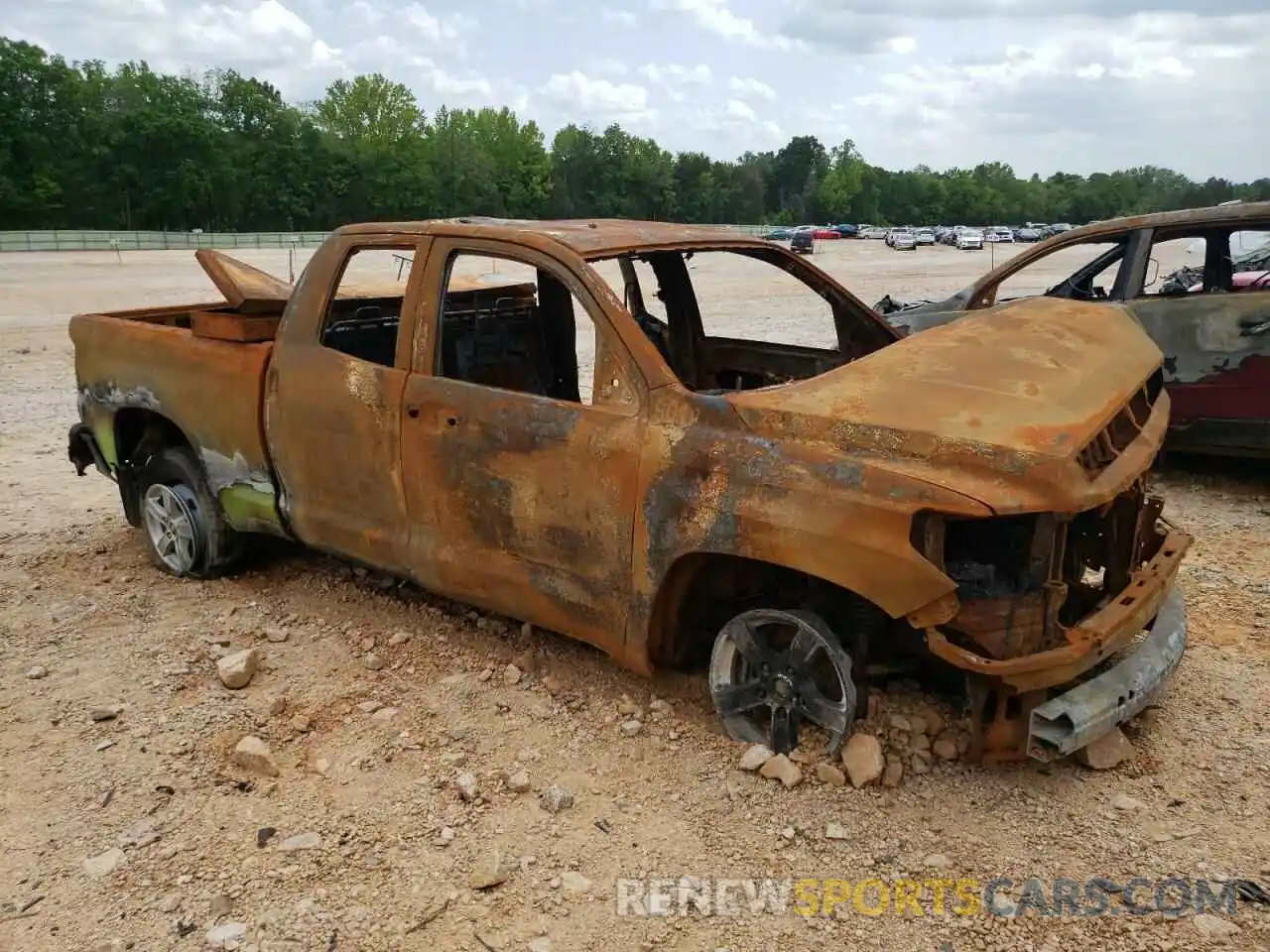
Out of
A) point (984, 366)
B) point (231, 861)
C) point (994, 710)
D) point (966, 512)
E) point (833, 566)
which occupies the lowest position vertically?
point (231, 861)

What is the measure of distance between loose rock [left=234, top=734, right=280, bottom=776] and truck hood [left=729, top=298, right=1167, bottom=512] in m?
2.00

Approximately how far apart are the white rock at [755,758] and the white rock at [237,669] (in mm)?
2040

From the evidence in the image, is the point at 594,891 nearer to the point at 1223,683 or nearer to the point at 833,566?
the point at 833,566

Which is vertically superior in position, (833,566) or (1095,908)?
(833,566)

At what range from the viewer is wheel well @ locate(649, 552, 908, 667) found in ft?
11.3

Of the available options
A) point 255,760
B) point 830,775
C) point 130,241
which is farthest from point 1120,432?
point 130,241

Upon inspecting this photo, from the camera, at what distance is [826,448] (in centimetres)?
312

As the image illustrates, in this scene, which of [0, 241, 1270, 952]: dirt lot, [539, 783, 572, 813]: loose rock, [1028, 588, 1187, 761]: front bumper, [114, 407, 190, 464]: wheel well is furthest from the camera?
[114, 407, 190, 464]: wheel well

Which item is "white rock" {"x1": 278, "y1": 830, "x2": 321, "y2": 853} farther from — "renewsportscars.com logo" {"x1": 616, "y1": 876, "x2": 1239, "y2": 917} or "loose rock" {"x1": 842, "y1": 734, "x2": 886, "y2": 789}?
"loose rock" {"x1": 842, "y1": 734, "x2": 886, "y2": 789}

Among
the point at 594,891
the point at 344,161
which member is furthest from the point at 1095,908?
the point at 344,161

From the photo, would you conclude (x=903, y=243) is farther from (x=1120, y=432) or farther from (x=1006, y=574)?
(x=1006, y=574)

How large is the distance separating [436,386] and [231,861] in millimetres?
1801

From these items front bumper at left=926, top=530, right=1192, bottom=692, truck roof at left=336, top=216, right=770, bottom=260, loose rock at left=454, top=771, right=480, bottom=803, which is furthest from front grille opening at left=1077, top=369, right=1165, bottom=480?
loose rock at left=454, top=771, right=480, bottom=803

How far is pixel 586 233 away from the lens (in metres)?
4.06
